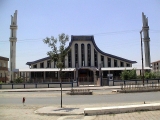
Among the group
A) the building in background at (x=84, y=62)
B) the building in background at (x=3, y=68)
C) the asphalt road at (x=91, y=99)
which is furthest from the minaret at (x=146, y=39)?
the building in background at (x=3, y=68)

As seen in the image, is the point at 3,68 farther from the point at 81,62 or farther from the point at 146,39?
the point at 146,39

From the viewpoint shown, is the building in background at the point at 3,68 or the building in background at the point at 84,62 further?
the building in background at the point at 3,68

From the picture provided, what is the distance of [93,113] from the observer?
407 inches

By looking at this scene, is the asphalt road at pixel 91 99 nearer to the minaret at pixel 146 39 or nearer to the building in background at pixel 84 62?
the building in background at pixel 84 62

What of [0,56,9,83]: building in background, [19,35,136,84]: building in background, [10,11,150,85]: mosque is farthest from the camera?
[0,56,9,83]: building in background

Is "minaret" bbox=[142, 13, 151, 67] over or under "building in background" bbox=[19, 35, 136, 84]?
over

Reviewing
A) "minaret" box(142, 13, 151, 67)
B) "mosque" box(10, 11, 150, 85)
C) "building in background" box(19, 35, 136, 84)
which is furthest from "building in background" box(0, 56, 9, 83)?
"minaret" box(142, 13, 151, 67)

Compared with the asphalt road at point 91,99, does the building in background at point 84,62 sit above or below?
above

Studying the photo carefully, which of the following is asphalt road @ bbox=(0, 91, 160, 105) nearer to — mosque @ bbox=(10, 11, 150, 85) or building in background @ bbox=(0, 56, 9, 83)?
mosque @ bbox=(10, 11, 150, 85)

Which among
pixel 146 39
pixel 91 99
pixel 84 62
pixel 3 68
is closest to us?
pixel 91 99

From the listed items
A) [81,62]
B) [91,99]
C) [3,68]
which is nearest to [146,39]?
[81,62]

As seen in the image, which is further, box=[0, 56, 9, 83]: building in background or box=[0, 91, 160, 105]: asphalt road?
box=[0, 56, 9, 83]: building in background

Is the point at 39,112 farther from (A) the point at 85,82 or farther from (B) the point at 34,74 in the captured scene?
(B) the point at 34,74

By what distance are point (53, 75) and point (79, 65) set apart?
22.2ft
